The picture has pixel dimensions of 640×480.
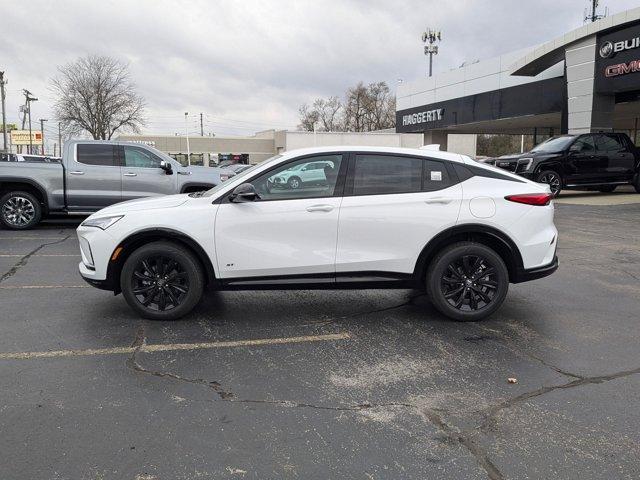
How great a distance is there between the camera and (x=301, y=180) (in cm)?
510

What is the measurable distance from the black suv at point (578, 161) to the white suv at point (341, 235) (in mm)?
11814

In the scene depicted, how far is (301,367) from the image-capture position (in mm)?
4094

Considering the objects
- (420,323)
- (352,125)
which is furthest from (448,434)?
(352,125)

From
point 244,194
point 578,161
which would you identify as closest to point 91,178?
point 244,194

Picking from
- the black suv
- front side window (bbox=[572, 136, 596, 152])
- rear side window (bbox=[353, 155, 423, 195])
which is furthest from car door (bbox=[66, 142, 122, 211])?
front side window (bbox=[572, 136, 596, 152])

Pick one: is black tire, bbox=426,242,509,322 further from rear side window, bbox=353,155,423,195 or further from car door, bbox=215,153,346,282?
car door, bbox=215,153,346,282

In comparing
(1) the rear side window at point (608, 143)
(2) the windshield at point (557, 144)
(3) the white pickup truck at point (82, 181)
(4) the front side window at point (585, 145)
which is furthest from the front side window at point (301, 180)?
(1) the rear side window at point (608, 143)

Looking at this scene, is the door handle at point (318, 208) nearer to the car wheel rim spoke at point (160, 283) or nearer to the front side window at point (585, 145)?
the car wheel rim spoke at point (160, 283)

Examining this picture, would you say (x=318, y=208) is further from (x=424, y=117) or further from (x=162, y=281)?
(x=424, y=117)

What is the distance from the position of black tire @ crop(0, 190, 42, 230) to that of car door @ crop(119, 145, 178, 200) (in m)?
1.85

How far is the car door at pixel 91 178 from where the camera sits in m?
10.9

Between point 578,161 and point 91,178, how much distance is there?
1395cm

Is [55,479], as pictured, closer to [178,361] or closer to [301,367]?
[178,361]

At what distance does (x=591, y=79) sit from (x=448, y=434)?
19.6 metres
